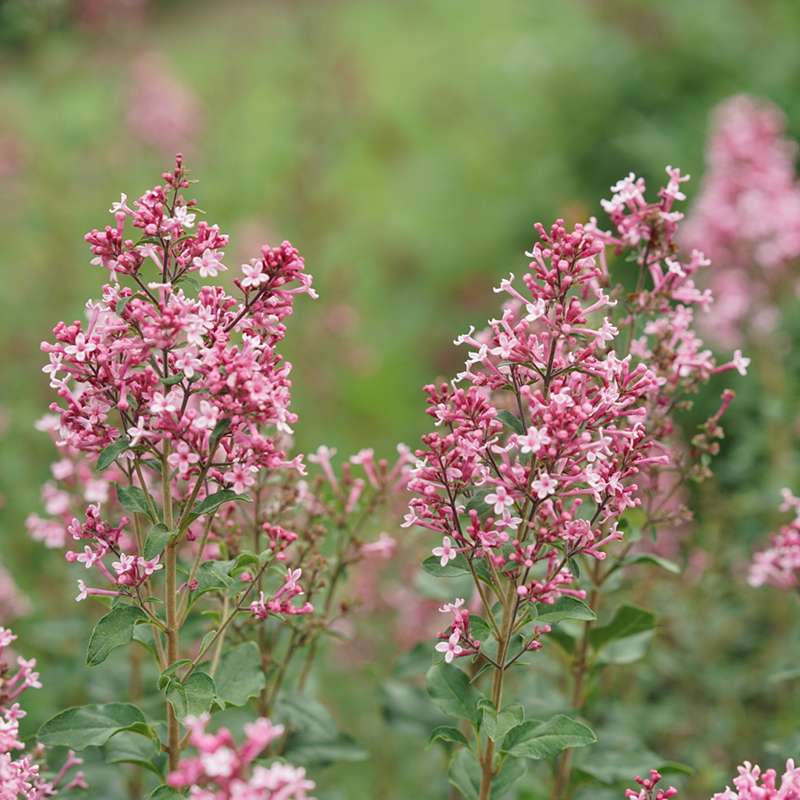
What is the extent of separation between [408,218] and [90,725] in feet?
28.8

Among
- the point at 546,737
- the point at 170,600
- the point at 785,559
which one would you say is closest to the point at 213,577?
A: the point at 170,600

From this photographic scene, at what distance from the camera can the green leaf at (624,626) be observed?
2.77 metres

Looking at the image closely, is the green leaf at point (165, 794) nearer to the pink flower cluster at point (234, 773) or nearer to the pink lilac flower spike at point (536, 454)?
the pink flower cluster at point (234, 773)

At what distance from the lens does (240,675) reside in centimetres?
252

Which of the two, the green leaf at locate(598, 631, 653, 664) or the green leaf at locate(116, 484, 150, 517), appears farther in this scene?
the green leaf at locate(598, 631, 653, 664)

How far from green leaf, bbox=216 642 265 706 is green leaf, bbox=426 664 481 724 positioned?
0.39 m

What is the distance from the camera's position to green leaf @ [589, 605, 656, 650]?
9.08 feet

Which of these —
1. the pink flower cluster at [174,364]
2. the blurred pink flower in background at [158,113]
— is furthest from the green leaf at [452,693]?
the blurred pink flower in background at [158,113]

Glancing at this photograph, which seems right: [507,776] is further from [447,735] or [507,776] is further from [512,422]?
[512,422]

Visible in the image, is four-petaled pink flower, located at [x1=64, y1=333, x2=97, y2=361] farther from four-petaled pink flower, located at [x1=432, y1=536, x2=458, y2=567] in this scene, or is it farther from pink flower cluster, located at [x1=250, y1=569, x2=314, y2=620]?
four-petaled pink flower, located at [x1=432, y1=536, x2=458, y2=567]

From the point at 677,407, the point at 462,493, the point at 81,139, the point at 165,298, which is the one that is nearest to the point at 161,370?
the point at 165,298

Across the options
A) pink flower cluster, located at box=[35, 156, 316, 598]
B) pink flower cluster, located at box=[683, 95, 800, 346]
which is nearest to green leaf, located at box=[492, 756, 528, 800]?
pink flower cluster, located at box=[35, 156, 316, 598]

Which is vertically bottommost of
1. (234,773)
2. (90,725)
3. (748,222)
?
(234,773)

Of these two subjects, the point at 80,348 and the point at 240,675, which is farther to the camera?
the point at 240,675
